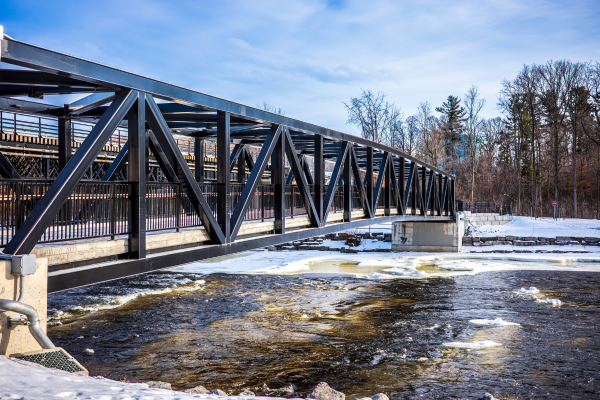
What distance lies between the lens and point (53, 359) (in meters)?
6.36

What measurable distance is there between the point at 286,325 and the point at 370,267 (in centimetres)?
1445

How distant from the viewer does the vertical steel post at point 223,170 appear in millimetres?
11055

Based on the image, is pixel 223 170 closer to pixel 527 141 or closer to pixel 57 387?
pixel 57 387

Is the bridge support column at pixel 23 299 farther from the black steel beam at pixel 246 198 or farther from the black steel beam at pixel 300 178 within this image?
the black steel beam at pixel 300 178

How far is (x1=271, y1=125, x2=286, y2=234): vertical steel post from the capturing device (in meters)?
13.3

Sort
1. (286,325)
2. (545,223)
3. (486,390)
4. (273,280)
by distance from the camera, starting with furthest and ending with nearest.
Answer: (545,223) → (273,280) → (286,325) → (486,390)

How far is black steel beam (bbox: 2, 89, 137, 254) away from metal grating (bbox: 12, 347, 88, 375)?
138 cm

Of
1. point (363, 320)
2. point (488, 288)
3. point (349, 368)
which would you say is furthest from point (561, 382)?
point (488, 288)

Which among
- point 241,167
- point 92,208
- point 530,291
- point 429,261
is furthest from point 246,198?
point 429,261

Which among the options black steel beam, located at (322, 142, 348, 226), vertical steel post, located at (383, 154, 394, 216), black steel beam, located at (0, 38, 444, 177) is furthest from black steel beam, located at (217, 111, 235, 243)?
vertical steel post, located at (383, 154, 394, 216)

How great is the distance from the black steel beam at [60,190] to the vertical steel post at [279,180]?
5.80 m

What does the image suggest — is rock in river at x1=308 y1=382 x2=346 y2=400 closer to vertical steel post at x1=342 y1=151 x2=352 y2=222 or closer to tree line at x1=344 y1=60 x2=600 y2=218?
vertical steel post at x1=342 y1=151 x2=352 y2=222

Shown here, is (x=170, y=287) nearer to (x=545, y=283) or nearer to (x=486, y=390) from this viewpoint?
(x=486, y=390)

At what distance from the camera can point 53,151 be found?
24625mm
